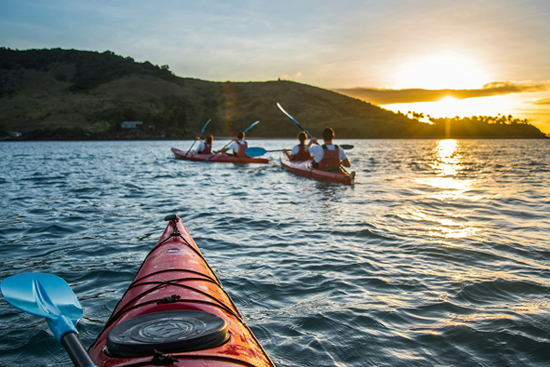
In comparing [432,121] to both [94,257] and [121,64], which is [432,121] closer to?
[121,64]

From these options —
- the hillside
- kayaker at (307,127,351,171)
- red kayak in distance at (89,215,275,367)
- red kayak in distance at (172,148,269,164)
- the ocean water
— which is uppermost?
the hillside

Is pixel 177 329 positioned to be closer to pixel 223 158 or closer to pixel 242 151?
pixel 242 151

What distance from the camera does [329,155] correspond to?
37.0 ft

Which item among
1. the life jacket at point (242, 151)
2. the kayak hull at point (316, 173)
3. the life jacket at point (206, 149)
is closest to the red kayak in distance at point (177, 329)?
the kayak hull at point (316, 173)

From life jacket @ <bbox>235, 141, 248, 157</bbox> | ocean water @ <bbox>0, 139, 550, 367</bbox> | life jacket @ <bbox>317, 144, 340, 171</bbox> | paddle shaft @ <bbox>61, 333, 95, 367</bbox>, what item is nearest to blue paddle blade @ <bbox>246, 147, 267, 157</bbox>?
life jacket @ <bbox>235, 141, 248, 157</bbox>

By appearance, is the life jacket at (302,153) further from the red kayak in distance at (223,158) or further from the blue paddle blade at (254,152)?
the red kayak in distance at (223,158)

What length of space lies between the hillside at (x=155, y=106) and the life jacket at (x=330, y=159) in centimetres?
5851

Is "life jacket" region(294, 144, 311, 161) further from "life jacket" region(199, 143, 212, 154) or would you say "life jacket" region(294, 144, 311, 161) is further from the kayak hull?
"life jacket" region(199, 143, 212, 154)

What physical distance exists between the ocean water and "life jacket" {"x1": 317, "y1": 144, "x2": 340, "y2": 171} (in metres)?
1.33

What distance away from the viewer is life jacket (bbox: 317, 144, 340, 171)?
11.2 metres

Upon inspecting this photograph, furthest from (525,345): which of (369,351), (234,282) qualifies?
(234,282)

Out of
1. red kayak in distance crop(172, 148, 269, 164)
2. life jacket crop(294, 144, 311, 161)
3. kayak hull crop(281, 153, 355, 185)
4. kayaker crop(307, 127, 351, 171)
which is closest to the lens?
kayak hull crop(281, 153, 355, 185)

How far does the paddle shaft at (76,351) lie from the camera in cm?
172

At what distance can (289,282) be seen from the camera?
164 inches
